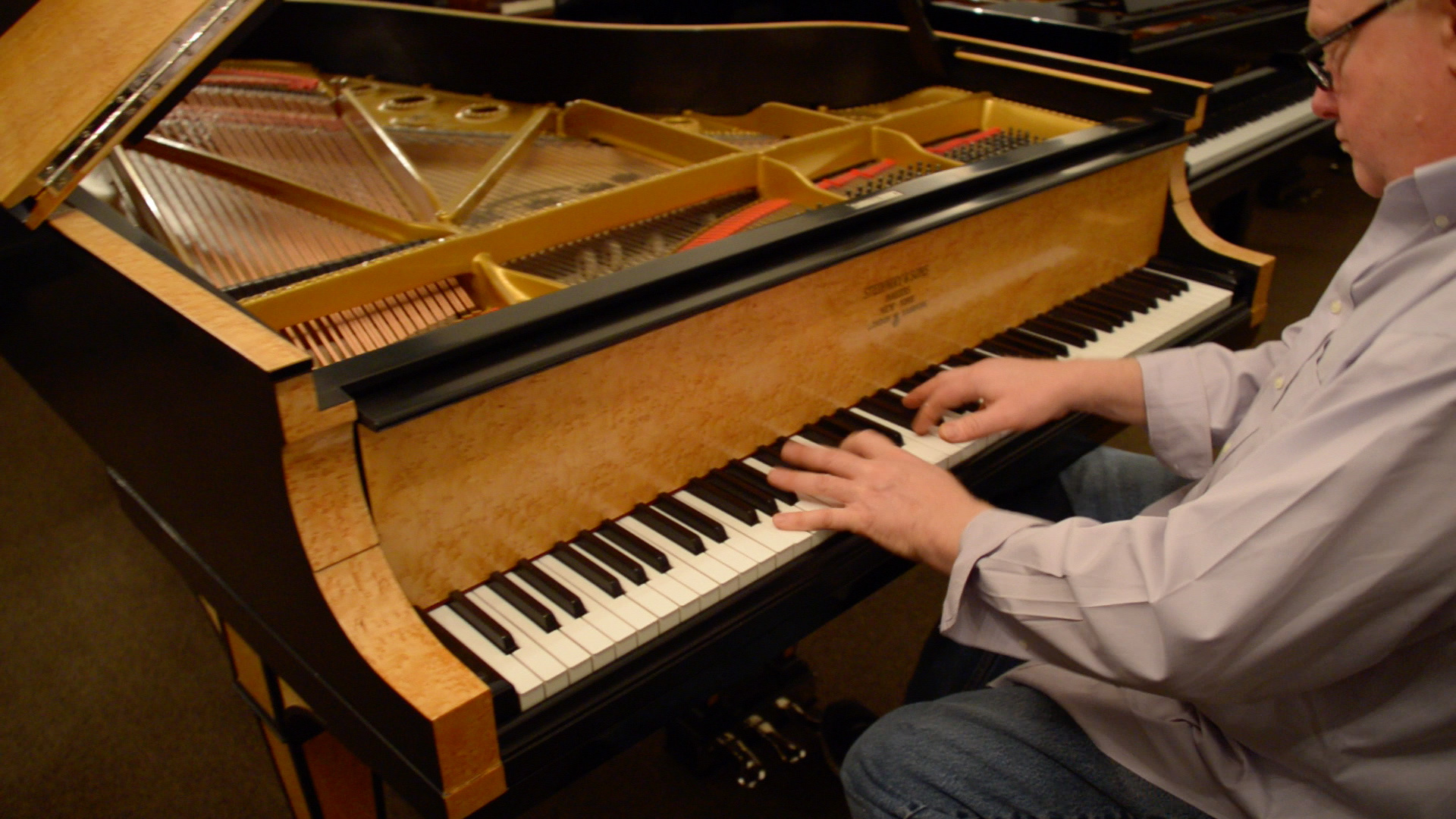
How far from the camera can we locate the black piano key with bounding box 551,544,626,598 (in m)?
1.31

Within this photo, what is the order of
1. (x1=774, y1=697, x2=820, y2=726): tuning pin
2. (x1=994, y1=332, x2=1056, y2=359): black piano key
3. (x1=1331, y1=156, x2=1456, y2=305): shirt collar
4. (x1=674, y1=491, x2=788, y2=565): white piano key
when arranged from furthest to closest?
(x1=774, y1=697, x2=820, y2=726): tuning pin
(x1=994, y1=332, x2=1056, y2=359): black piano key
(x1=674, y1=491, x2=788, y2=565): white piano key
(x1=1331, y1=156, x2=1456, y2=305): shirt collar

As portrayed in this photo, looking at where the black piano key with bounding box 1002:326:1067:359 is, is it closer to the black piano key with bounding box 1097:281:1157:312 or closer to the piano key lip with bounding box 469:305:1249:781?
the black piano key with bounding box 1097:281:1157:312

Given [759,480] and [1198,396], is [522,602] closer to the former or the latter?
Answer: [759,480]

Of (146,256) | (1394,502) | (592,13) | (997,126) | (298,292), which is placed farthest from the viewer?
(592,13)

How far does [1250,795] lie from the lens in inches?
47.2

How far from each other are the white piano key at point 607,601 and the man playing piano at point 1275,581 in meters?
0.27

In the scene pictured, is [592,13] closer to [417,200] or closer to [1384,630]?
[417,200]

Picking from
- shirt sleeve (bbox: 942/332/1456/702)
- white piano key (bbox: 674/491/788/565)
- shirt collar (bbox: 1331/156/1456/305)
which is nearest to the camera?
shirt sleeve (bbox: 942/332/1456/702)

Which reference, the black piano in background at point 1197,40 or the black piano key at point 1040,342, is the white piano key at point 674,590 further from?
the black piano in background at point 1197,40

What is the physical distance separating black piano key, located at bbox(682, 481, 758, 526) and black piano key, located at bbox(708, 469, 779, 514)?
0.5 inches

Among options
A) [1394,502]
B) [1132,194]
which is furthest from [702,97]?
[1394,502]

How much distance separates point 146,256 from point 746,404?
90 centimetres

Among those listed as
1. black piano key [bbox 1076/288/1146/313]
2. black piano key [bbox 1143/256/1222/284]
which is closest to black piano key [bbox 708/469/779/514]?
black piano key [bbox 1076/288/1146/313]

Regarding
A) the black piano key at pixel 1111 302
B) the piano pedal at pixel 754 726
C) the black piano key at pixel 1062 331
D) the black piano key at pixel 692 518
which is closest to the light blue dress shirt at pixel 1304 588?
the black piano key at pixel 692 518
